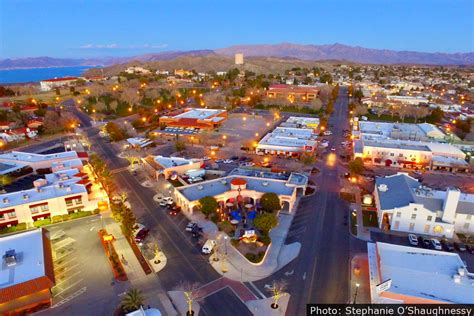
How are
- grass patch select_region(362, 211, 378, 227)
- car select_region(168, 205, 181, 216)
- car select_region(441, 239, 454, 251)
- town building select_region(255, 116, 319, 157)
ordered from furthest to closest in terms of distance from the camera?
town building select_region(255, 116, 319, 157)
car select_region(168, 205, 181, 216)
grass patch select_region(362, 211, 378, 227)
car select_region(441, 239, 454, 251)

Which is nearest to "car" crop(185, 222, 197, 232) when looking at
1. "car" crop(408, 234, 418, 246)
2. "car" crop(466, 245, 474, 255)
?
"car" crop(408, 234, 418, 246)

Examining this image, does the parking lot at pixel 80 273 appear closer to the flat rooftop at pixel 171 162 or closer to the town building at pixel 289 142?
the flat rooftop at pixel 171 162

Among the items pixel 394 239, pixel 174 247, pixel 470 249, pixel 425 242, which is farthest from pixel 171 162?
pixel 470 249

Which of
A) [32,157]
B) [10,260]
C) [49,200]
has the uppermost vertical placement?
[49,200]

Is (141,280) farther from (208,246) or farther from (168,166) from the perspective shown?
(168,166)

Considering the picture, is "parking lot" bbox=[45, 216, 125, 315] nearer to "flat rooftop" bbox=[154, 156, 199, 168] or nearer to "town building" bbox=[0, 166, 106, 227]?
"town building" bbox=[0, 166, 106, 227]

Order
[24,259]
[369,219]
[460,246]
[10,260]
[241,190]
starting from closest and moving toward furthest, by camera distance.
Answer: [10,260] → [24,259] → [460,246] → [369,219] → [241,190]
